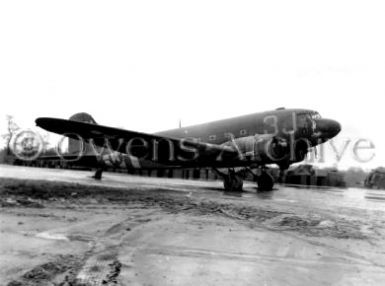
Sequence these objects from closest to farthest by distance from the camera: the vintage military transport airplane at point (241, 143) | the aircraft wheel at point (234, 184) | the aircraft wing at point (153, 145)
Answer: the aircraft wing at point (153, 145), the vintage military transport airplane at point (241, 143), the aircraft wheel at point (234, 184)

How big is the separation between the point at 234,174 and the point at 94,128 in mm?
6525

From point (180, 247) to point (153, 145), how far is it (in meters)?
11.6

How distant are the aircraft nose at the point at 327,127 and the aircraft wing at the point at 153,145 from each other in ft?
13.1

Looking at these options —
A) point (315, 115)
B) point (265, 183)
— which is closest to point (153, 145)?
point (265, 183)

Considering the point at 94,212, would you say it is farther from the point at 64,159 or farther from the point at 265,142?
the point at 64,159

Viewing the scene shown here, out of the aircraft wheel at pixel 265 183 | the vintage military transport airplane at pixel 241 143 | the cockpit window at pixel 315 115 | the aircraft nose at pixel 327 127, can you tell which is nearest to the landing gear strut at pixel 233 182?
the vintage military transport airplane at pixel 241 143

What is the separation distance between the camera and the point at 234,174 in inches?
620

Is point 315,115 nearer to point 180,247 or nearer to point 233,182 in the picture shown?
point 233,182

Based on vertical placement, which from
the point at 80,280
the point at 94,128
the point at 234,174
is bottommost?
the point at 80,280

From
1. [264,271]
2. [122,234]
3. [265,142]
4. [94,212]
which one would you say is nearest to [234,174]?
[265,142]

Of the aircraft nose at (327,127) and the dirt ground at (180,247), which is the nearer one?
the dirt ground at (180,247)

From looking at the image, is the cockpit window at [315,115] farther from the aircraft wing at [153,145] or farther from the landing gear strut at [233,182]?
the landing gear strut at [233,182]

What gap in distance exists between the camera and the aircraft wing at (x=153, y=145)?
12500 mm

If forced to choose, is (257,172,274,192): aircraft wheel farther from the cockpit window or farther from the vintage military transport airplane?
the cockpit window
